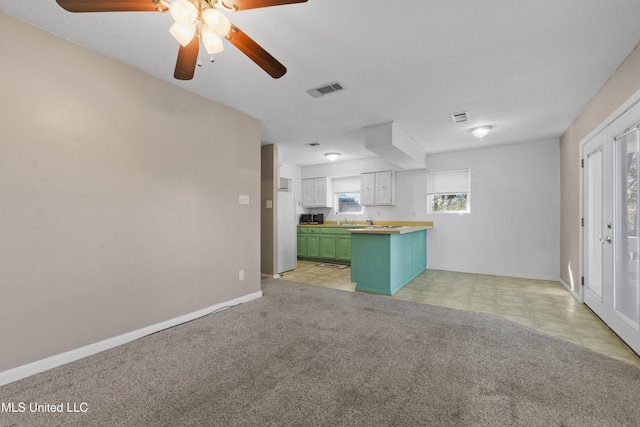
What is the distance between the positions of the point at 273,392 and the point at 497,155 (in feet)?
19.3

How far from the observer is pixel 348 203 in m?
7.38

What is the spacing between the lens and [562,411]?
5.31ft

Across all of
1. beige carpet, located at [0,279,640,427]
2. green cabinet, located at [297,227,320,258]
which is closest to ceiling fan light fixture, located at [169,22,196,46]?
beige carpet, located at [0,279,640,427]

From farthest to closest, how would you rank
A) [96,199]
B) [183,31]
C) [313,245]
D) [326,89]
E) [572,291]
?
1. [313,245]
2. [572,291]
3. [326,89]
4. [96,199]
5. [183,31]

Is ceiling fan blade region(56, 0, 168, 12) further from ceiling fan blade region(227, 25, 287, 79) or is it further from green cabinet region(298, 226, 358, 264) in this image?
green cabinet region(298, 226, 358, 264)

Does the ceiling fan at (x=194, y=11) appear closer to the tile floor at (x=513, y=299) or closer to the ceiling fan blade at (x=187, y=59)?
the ceiling fan blade at (x=187, y=59)

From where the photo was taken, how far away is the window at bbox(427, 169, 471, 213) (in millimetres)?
5848

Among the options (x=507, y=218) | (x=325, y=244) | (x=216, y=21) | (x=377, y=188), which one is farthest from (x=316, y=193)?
(x=216, y=21)

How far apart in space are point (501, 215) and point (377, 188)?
2632 mm

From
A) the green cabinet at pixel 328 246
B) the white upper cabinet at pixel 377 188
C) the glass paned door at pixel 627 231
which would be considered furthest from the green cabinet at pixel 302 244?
the glass paned door at pixel 627 231

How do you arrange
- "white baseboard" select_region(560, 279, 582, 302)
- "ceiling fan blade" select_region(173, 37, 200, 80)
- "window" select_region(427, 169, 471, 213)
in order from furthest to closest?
1. "window" select_region(427, 169, 471, 213)
2. "white baseboard" select_region(560, 279, 582, 302)
3. "ceiling fan blade" select_region(173, 37, 200, 80)

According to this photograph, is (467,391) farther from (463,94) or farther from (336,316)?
(463,94)

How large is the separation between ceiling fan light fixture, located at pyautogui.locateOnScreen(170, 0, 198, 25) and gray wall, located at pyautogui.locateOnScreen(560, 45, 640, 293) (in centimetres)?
349

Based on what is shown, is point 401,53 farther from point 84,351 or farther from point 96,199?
point 84,351
